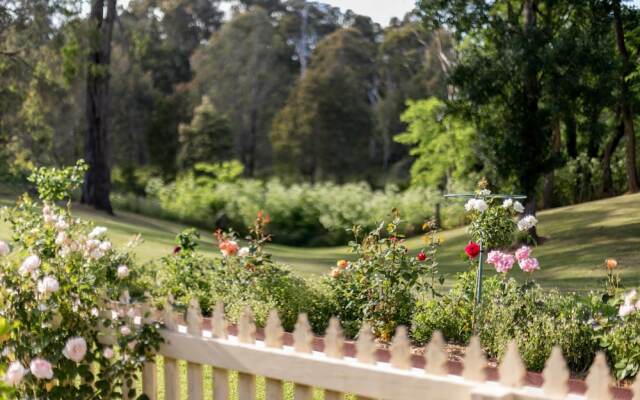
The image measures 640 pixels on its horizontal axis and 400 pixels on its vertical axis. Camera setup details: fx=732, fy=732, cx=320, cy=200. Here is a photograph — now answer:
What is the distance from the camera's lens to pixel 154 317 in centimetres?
286

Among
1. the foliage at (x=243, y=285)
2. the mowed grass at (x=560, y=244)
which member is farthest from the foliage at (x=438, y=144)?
the foliage at (x=243, y=285)

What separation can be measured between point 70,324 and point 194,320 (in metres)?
0.59

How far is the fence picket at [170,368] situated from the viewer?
283 centimetres

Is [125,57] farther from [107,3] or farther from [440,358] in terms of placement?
[440,358]

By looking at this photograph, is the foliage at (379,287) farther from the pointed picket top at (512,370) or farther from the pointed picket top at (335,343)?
the pointed picket top at (512,370)

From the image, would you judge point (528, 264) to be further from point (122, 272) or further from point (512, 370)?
point (122, 272)

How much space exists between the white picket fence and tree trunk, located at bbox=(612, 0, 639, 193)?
12.3 meters

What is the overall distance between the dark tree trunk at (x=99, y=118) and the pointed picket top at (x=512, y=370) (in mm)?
13839

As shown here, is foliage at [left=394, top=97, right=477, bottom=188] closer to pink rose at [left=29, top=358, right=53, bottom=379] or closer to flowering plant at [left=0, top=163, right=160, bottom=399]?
flowering plant at [left=0, top=163, right=160, bottom=399]

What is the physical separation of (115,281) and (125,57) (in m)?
27.6

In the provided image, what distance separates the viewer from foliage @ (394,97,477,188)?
18266mm

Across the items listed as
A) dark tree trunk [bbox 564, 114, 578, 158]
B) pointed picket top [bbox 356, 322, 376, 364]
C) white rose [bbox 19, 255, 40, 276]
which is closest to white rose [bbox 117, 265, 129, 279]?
white rose [bbox 19, 255, 40, 276]

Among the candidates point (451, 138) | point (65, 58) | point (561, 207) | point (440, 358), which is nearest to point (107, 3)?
point (65, 58)

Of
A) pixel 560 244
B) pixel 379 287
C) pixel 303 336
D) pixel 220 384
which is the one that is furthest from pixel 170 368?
pixel 560 244
